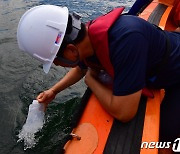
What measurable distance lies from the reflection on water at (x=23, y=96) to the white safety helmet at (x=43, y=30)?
127cm

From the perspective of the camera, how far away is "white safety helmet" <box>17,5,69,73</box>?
1699 millimetres

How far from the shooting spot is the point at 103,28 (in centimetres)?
170

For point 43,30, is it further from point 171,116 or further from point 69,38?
point 171,116

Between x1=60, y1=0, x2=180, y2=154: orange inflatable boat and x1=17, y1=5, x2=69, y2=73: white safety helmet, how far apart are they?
22.4 inches

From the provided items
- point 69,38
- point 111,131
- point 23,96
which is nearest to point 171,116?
point 111,131

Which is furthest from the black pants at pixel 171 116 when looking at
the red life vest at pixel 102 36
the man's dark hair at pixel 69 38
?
the man's dark hair at pixel 69 38

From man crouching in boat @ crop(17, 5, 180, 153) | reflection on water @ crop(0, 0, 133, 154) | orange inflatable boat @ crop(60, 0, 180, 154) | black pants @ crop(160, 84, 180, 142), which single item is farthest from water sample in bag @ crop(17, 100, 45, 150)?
black pants @ crop(160, 84, 180, 142)

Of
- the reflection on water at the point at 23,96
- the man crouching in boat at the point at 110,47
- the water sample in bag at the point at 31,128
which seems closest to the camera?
the man crouching in boat at the point at 110,47

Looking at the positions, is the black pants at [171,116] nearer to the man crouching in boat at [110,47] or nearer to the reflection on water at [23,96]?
the man crouching in boat at [110,47]

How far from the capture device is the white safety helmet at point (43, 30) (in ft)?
5.57

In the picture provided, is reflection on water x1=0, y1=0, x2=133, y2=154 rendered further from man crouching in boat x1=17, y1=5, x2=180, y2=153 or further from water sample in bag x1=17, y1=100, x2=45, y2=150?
man crouching in boat x1=17, y1=5, x2=180, y2=153

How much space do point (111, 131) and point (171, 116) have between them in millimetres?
543

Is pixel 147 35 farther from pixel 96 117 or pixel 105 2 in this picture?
pixel 105 2

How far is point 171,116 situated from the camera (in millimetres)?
2066
